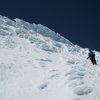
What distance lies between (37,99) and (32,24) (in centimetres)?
4565

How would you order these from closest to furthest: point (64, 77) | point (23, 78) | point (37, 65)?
point (64, 77) < point (23, 78) < point (37, 65)

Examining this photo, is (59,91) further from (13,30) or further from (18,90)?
(13,30)

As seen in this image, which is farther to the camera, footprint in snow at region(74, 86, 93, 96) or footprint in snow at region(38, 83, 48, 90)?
footprint in snow at region(38, 83, 48, 90)

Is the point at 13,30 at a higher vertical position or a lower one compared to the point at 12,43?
higher

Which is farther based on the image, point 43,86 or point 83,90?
point 43,86

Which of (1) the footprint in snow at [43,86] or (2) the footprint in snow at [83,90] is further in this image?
(1) the footprint in snow at [43,86]

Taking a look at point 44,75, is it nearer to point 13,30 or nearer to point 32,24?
point 13,30

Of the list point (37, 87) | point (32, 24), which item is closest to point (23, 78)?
point (37, 87)

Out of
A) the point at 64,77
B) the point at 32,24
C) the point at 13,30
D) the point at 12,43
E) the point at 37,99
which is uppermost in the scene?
the point at 32,24

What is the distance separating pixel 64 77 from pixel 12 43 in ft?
56.6

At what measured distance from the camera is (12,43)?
29078 mm

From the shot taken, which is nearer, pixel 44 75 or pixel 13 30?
pixel 44 75


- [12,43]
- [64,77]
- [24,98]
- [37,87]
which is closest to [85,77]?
[64,77]

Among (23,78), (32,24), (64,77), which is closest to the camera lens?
(64,77)
